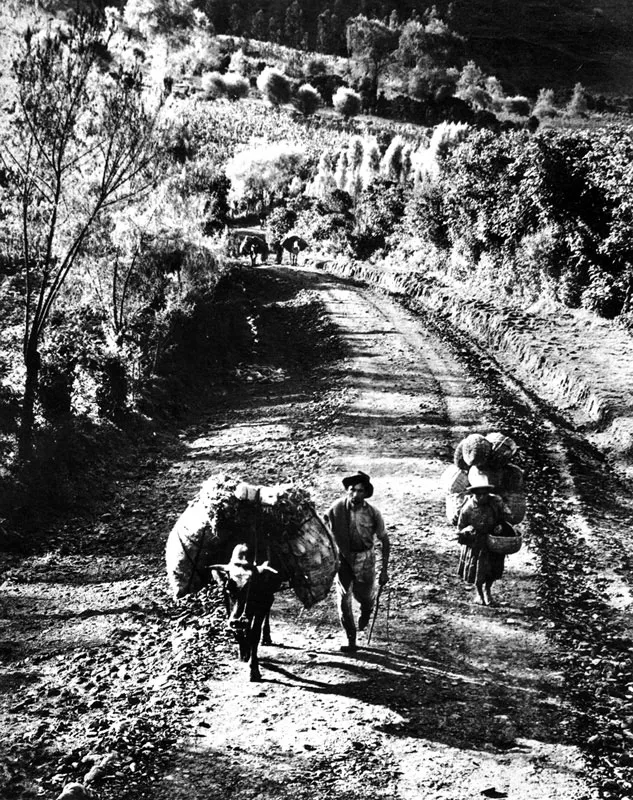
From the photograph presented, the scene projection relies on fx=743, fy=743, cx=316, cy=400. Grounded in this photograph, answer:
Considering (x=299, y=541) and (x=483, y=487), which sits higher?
(x=483, y=487)

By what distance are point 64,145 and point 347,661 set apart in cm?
1047

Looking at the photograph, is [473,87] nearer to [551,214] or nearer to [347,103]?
[347,103]

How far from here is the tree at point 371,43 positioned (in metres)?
132

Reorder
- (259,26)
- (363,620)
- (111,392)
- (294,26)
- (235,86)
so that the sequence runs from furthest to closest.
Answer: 1. (259,26)
2. (294,26)
3. (235,86)
4. (111,392)
5. (363,620)

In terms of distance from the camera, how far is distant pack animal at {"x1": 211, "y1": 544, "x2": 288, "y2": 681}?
277 inches

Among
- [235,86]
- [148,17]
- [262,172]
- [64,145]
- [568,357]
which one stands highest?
[235,86]

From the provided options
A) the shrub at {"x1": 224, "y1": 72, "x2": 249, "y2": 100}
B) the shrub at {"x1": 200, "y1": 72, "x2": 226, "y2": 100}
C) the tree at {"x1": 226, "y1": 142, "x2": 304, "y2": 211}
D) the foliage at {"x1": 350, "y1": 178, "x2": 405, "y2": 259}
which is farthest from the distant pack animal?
the shrub at {"x1": 224, "y1": 72, "x2": 249, "y2": 100}

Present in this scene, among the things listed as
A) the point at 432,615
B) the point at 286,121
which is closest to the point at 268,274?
the point at 432,615

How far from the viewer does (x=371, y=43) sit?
5335 inches

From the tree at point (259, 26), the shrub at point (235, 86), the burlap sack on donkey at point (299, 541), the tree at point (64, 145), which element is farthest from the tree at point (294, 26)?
the burlap sack on donkey at point (299, 541)

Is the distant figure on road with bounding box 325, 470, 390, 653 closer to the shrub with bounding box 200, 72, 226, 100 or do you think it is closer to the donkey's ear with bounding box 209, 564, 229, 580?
the donkey's ear with bounding box 209, 564, 229, 580

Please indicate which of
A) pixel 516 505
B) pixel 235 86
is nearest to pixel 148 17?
pixel 516 505

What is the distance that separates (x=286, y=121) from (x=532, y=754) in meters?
115

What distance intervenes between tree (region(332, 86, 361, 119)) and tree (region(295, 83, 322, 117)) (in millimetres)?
3948
